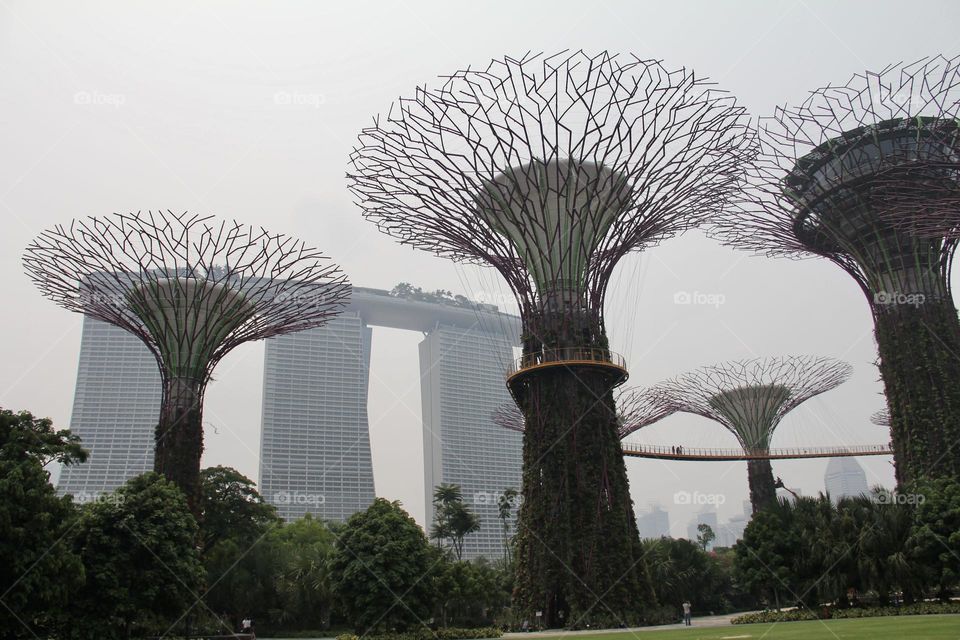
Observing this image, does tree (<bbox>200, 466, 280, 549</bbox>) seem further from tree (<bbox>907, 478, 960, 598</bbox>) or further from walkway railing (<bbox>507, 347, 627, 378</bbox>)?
tree (<bbox>907, 478, 960, 598</bbox>)

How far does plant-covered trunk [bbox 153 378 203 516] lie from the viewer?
29719mm

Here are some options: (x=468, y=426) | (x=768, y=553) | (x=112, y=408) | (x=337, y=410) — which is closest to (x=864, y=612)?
(x=768, y=553)

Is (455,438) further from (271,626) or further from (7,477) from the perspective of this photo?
(7,477)

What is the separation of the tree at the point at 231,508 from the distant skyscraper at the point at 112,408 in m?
60.7

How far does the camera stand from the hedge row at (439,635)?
74.5ft

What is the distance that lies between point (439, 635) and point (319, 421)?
10373cm

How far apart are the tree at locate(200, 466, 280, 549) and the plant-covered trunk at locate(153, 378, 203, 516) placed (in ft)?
→ 42.7

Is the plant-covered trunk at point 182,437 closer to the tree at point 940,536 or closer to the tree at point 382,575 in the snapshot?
the tree at point 382,575

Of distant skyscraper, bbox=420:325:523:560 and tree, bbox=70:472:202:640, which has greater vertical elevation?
distant skyscraper, bbox=420:325:523:560

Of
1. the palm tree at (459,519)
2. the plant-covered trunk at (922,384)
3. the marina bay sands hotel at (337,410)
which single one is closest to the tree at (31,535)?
the plant-covered trunk at (922,384)

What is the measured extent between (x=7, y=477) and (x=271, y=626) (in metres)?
25.7

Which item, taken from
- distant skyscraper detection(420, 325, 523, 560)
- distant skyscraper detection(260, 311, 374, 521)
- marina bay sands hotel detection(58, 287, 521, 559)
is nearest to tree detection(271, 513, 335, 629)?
marina bay sands hotel detection(58, 287, 521, 559)

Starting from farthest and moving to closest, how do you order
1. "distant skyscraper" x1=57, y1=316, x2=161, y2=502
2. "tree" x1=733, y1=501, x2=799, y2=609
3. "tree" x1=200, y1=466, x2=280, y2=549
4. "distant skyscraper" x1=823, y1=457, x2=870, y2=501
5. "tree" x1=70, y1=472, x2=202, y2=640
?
"distant skyscraper" x1=823, y1=457, x2=870, y2=501, "distant skyscraper" x1=57, y1=316, x2=161, y2=502, "tree" x1=200, y1=466, x2=280, y2=549, "tree" x1=733, y1=501, x2=799, y2=609, "tree" x1=70, y1=472, x2=202, y2=640

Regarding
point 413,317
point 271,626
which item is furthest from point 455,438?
point 271,626
